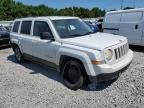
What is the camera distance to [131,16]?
9312 millimetres

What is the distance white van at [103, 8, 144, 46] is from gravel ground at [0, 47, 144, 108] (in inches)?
142

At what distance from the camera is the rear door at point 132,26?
8.96 m

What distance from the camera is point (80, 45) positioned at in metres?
4.91

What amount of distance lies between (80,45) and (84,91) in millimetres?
1129

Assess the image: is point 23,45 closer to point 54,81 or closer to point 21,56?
point 21,56

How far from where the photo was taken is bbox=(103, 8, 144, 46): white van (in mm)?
8938

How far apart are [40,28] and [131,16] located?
479 cm

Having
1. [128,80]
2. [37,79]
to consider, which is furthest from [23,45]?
[128,80]

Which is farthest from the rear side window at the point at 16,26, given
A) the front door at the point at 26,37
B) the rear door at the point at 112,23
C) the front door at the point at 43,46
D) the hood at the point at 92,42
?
the rear door at the point at 112,23

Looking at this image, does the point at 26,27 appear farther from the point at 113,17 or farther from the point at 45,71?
the point at 113,17

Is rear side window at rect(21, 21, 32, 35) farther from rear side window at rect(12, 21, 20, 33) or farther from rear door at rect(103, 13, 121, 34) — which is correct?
rear door at rect(103, 13, 121, 34)

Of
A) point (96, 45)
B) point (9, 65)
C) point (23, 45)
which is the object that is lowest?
point (9, 65)

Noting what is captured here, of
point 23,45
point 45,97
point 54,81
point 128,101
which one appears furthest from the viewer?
point 23,45

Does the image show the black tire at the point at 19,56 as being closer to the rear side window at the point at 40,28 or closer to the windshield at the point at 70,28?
the rear side window at the point at 40,28
